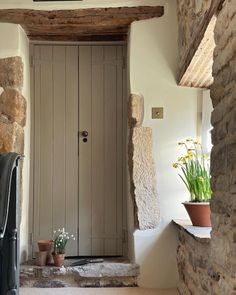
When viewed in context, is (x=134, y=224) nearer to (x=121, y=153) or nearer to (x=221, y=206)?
(x=121, y=153)

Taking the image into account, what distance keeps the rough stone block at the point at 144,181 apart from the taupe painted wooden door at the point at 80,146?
54 centimetres

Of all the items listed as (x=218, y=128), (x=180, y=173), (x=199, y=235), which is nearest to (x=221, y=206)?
(x=218, y=128)

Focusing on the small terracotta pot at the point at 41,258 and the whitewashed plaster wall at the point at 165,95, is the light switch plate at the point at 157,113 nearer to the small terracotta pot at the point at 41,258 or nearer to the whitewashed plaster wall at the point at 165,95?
the whitewashed plaster wall at the point at 165,95

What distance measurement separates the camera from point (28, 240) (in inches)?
161

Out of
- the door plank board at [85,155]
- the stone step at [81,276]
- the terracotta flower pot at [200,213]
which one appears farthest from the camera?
the door plank board at [85,155]

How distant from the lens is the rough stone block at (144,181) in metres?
3.64

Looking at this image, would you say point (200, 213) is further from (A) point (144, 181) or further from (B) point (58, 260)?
(B) point (58, 260)

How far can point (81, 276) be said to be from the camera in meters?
3.55

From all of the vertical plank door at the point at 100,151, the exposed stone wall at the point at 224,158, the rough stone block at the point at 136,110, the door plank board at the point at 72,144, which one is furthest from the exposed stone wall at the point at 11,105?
the exposed stone wall at the point at 224,158

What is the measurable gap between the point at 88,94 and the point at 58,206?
1151 mm

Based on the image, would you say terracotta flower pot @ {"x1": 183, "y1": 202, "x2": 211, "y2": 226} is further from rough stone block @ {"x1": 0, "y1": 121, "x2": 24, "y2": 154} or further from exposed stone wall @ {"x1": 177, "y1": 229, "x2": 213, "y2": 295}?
rough stone block @ {"x1": 0, "y1": 121, "x2": 24, "y2": 154}

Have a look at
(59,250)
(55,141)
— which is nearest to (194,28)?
(55,141)

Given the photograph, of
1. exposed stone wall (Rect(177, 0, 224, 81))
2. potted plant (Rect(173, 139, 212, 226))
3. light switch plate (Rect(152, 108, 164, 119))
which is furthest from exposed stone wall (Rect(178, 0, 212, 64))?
potted plant (Rect(173, 139, 212, 226))

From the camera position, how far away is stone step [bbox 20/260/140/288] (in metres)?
3.55
